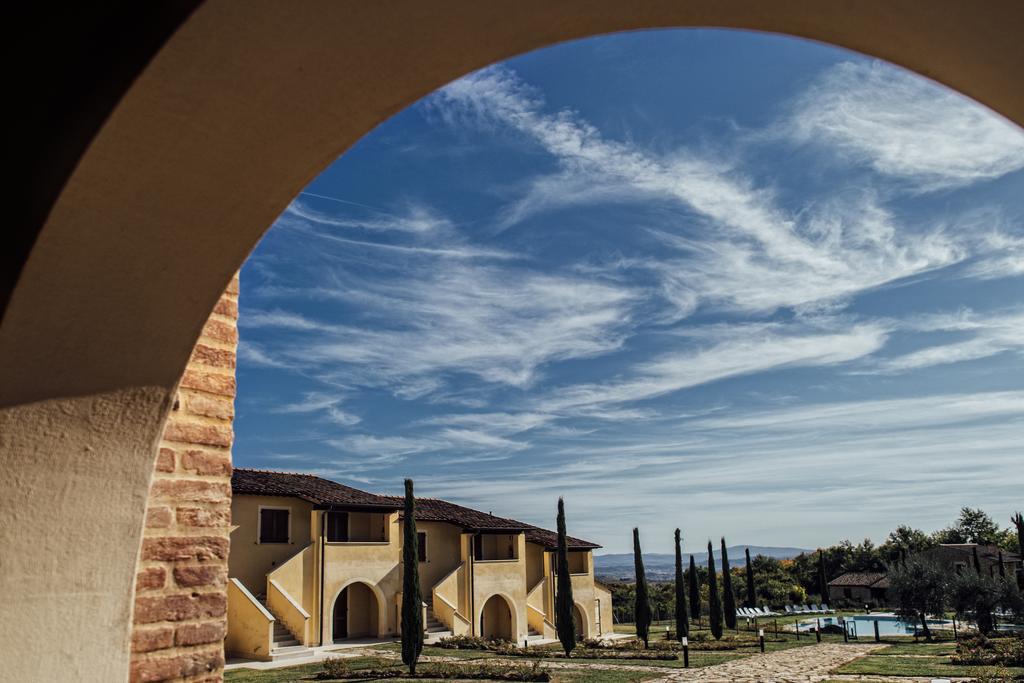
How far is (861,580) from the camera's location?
5809 cm

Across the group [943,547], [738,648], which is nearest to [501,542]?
[738,648]

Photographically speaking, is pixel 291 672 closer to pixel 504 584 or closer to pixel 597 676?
pixel 597 676

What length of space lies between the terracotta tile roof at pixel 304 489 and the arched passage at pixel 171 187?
26.3 metres

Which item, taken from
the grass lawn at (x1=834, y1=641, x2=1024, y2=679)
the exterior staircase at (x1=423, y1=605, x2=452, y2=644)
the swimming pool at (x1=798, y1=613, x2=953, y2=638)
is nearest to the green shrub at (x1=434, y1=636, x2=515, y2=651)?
the exterior staircase at (x1=423, y1=605, x2=452, y2=644)

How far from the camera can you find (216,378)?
2.96 metres

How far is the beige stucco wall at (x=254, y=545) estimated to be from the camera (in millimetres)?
27281

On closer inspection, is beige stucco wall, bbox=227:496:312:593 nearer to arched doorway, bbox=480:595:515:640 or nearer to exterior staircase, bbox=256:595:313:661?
exterior staircase, bbox=256:595:313:661

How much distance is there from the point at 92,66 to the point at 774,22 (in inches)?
63.9

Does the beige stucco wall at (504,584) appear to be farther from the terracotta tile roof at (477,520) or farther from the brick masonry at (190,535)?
the brick masonry at (190,535)

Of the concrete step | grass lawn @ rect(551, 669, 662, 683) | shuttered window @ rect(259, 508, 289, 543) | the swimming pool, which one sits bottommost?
the swimming pool

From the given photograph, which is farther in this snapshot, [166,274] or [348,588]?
[348,588]

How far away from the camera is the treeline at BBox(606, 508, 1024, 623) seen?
5431 cm

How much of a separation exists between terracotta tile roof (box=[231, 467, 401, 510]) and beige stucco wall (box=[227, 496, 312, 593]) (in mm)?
423

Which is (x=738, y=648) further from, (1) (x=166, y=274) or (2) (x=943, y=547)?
(2) (x=943, y=547)
